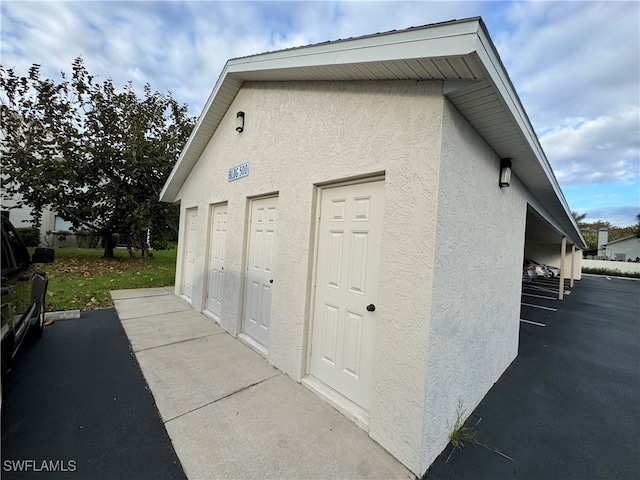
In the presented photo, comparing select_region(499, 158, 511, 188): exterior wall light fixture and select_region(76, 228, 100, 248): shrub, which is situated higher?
select_region(499, 158, 511, 188): exterior wall light fixture

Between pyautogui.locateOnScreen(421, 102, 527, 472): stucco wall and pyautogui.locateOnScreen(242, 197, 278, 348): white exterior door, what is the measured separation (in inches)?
97.6

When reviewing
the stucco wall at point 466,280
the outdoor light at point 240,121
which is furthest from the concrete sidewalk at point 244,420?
the outdoor light at point 240,121

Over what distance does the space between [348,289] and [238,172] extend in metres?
3.30

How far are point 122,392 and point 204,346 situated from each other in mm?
1340

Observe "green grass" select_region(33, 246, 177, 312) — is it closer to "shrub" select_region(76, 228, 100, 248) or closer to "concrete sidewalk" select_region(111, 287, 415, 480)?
"concrete sidewalk" select_region(111, 287, 415, 480)

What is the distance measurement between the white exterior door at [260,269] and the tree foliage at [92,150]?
10354 millimetres

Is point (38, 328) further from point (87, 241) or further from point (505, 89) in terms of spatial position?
point (87, 241)

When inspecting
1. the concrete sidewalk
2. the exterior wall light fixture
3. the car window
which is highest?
the exterior wall light fixture

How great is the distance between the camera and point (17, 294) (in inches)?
119

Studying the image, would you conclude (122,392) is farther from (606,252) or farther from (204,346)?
(606,252)

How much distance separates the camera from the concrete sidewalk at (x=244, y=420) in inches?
86.3

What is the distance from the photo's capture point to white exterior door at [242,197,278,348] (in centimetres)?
423

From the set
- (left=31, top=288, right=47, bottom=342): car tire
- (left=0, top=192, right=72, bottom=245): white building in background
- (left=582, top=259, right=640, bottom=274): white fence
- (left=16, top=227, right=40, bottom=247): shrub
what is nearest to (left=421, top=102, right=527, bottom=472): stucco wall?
(left=31, top=288, right=47, bottom=342): car tire

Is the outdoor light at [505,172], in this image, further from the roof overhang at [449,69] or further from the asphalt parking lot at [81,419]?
the asphalt parking lot at [81,419]
